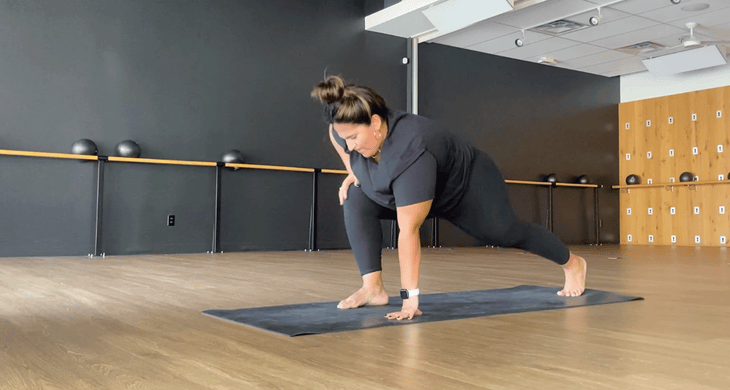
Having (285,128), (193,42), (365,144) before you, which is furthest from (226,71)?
(365,144)

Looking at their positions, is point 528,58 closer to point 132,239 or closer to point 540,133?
point 540,133

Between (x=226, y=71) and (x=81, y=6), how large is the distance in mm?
1336

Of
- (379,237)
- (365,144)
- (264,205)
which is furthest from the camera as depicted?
(264,205)

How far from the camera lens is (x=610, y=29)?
6785mm

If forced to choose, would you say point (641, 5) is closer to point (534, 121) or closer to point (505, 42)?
point (505, 42)

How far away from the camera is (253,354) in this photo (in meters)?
1.36

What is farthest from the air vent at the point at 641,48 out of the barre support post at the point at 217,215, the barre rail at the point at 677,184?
the barre support post at the point at 217,215

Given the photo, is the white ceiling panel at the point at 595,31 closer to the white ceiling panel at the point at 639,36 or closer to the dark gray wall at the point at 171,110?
the white ceiling panel at the point at 639,36

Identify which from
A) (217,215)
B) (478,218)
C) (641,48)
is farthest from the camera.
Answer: (641,48)

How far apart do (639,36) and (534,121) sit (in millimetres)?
1713

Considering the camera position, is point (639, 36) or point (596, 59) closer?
point (639, 36)

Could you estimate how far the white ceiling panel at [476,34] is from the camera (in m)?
6.85

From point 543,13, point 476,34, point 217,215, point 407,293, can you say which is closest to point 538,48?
point 476,34

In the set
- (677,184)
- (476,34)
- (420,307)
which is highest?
(476,34)
